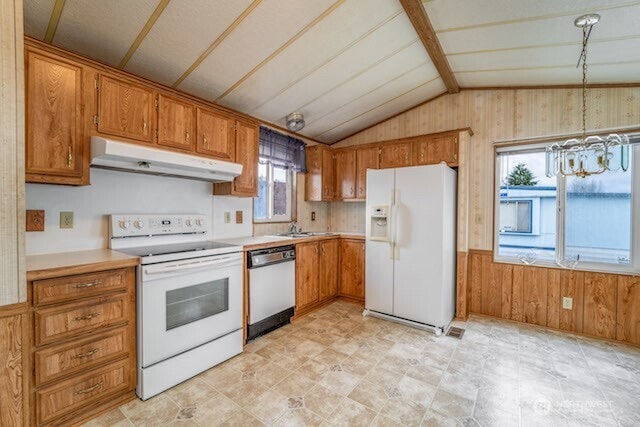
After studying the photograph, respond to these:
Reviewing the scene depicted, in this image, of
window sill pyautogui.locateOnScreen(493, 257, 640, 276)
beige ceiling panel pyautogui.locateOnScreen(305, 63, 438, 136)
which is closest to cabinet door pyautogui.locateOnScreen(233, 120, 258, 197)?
beige ceiling panel pyautogui.locateOnScreen(305, 63, 438, 136)

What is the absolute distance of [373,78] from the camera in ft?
10.1

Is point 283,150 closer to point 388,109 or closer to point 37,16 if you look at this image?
point 388,109

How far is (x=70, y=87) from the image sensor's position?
181cm

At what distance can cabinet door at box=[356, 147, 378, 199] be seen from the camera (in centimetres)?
396

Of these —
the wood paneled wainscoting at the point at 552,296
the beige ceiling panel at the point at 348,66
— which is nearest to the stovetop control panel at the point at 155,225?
the beige ceiling panel at the point at 348,66

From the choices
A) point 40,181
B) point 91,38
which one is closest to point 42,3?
point 91,38

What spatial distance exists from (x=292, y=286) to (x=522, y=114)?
332 cm

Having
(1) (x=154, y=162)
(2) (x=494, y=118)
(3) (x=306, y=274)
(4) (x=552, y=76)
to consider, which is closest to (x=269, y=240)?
(3) (x=306, y=274)

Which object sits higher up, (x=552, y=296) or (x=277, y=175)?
(x=277, y=175)

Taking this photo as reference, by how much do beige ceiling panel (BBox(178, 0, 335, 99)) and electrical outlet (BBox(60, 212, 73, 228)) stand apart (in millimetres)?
1414

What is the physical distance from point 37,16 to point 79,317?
1838mm

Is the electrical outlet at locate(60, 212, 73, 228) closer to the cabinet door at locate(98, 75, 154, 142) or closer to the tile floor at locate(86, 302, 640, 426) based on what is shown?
the cabinet door at locate(98, 75, 154, 142)

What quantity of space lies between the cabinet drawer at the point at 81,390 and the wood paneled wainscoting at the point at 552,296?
335cm

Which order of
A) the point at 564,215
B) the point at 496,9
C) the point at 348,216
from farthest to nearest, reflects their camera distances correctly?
1. the point at 348,216
2. the point at 564,215
3. the point at 496,9
